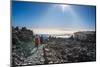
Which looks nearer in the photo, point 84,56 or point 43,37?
point 43,37

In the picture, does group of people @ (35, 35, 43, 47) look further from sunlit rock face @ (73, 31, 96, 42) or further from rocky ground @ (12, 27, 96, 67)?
sunlit rock face @ (73, 31, 96, 42)

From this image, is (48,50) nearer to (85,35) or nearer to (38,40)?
(38,40)

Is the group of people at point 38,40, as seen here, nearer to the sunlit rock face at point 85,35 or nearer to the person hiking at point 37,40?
the person hiking at point 37,40

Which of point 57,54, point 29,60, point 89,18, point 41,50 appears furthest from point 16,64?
point 89,18

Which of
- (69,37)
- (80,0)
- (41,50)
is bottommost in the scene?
(41,50)

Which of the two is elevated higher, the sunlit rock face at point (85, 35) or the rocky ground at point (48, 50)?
the sunlit rock face at point (85, 35)

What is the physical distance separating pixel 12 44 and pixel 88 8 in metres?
1.37

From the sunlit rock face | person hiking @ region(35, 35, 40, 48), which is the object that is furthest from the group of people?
the sunlit rock face

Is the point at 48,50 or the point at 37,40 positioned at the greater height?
the point at 37,40

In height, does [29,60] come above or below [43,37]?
below

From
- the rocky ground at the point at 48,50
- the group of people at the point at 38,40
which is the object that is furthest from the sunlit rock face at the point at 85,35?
the group of people at the point at 38,40

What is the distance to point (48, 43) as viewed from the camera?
3.08 metres

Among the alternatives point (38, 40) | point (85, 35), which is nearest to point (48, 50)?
point (38, 40)

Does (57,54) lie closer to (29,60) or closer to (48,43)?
(48,43)
